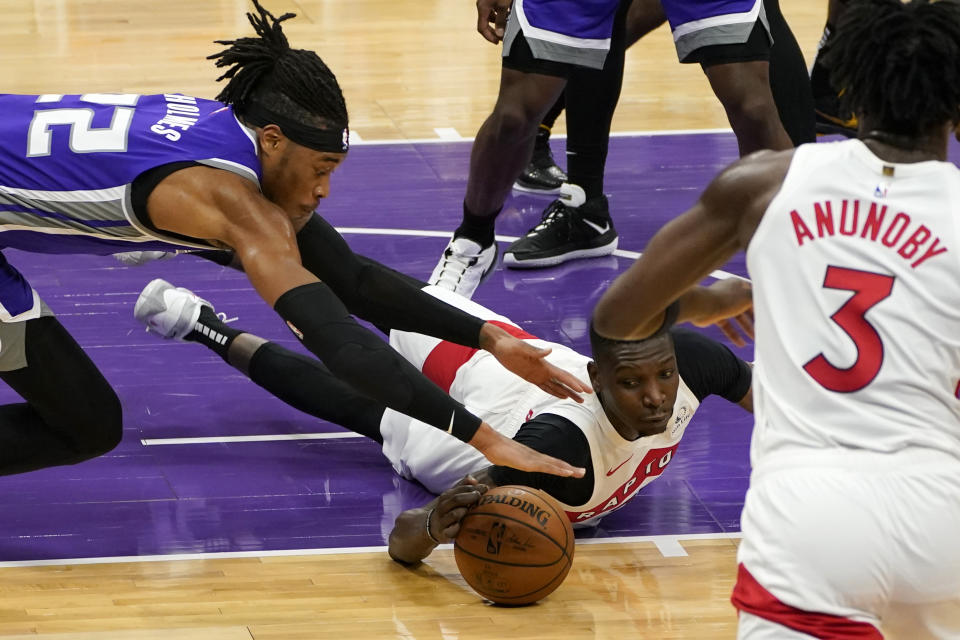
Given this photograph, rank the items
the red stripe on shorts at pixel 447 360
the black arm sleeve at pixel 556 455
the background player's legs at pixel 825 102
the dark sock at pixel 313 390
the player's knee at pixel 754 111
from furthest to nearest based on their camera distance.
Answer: the background player's legs at pixel 825 102 < the player's knee at pixel 754 111 < the dark sock at pixel 313 390 < the red stripe on shorts at pixel 447 360 < the black arm sleeve at pixel 556 455

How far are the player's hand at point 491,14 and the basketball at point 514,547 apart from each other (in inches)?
109

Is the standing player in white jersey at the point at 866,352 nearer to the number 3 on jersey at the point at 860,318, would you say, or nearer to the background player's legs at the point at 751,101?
the number 3 on jersey at the point at 860,318

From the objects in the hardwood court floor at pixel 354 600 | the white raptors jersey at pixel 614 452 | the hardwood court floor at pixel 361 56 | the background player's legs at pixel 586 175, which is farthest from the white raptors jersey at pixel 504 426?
the hardwood court floor at pixel 361 56

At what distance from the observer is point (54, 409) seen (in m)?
4.40

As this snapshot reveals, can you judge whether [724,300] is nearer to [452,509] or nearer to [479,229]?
[452,509]

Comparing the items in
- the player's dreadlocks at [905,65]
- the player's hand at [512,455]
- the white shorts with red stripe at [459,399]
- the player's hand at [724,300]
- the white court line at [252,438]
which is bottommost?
the white court line at [252,438]

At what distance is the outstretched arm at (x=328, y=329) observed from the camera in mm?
3682

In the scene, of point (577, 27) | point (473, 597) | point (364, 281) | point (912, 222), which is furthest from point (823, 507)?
point (577, 27)

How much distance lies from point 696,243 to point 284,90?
5.80ft

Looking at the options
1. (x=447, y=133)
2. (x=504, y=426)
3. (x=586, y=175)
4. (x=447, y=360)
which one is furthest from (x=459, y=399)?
(x=447, y=133)

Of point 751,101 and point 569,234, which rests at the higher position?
point 751,101

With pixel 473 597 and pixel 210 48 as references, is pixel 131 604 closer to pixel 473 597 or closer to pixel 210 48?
pixel 473 597

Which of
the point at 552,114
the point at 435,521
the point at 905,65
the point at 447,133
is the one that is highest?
the point at 905,65

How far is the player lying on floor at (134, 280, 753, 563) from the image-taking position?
14.0ft
